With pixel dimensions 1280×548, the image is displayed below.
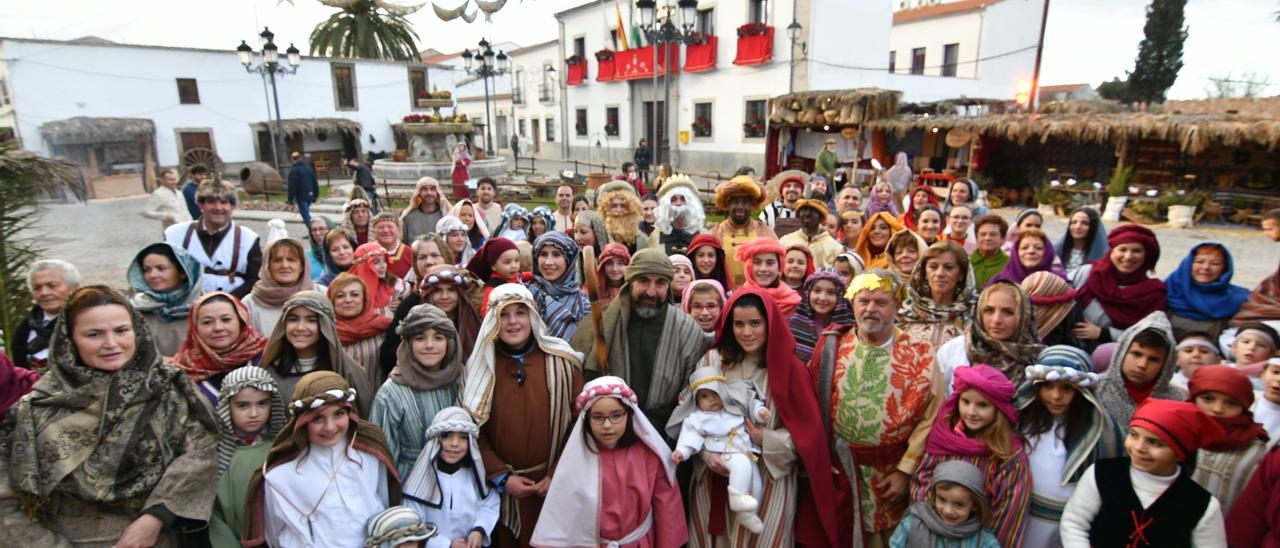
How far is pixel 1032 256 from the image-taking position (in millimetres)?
4227

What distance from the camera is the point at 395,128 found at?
28875mm

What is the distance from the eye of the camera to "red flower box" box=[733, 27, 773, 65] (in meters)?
22.2

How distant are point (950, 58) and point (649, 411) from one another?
29822mm

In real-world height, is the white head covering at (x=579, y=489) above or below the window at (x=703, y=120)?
below

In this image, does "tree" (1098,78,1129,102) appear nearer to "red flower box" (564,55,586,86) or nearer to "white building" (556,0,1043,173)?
"white building" (556,0,1043,173)

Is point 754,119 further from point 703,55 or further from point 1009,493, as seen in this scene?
point 1009,493

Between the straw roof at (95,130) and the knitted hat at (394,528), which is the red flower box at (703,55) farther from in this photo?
the knitted hat at (394,528)

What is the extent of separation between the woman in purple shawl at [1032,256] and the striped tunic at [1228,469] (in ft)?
6.08

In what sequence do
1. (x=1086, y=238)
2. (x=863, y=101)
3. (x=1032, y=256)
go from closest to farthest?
(x=1032, y=256) → (x=1086, y=238) → (x=863, y=101)

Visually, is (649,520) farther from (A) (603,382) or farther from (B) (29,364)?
(B) (29,364)

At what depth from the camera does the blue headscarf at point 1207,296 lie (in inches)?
Answer: 149

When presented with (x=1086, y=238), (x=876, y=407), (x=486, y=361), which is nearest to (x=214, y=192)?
(x=486, y=361)

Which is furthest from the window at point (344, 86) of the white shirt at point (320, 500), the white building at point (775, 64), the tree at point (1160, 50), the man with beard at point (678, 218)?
the tree at point (1160, 50)

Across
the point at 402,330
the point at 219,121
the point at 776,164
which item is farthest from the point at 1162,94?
the point at 219,121
